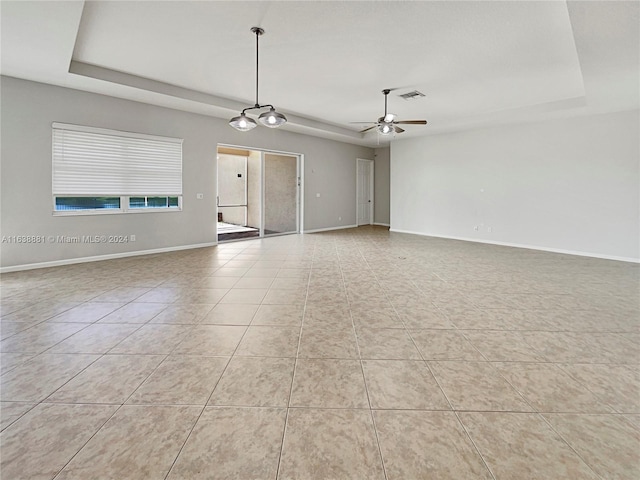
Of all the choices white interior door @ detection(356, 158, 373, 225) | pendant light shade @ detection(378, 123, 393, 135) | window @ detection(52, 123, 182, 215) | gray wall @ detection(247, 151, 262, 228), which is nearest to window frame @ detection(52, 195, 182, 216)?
window @ detection(52, 123, 182, 215)

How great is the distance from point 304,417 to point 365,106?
6.08 metres

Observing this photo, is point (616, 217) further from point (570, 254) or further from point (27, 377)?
point (27, 377)

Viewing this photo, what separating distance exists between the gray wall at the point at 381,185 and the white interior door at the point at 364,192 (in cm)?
17

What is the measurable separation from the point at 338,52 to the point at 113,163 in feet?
14.1

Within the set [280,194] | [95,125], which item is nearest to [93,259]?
[95,125]

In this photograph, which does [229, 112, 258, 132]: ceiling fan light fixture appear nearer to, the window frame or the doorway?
the window frame

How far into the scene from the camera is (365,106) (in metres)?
6.47

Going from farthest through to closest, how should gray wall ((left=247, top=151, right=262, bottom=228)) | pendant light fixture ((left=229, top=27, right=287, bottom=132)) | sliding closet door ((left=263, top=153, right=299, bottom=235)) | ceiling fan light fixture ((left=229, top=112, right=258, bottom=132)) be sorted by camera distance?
sliding closet door ((left=263, top=153, right=299, bottom=235)), gray wall ((left=247, top=151, right=262, bottom=228)), ceiling fan light fixture ((left=229, top=112, right=258, bottom=132)), pendant light fixture ((left=229, top=27, right=287, bottom=132))

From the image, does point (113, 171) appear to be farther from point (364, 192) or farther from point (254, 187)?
point (364, 192)

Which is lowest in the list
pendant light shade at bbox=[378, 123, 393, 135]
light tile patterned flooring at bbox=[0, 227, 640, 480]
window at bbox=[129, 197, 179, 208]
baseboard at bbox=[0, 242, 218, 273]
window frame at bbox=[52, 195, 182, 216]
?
light tile patterned flooring at bbox=[0, 227, 640, 480]

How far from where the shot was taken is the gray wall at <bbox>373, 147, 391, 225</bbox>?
11.3m

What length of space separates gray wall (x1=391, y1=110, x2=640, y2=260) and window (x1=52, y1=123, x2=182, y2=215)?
645cm

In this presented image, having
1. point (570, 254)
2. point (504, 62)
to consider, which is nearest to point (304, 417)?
point (504, 62)

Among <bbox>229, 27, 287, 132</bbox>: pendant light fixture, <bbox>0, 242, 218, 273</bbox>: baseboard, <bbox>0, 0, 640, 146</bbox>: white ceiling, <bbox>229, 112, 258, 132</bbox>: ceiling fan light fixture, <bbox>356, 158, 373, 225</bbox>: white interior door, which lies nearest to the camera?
<bbox>0, 0, 640, 146</bbox>: white ceiling
